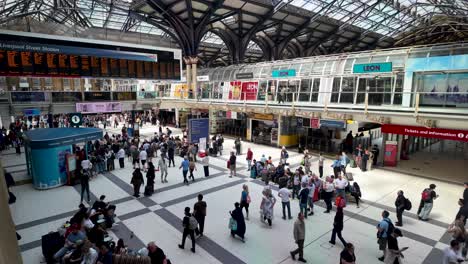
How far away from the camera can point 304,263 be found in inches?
324

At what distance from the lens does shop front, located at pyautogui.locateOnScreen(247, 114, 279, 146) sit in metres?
25.2

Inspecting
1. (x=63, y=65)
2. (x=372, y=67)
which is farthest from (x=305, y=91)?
(x=63, y=65)

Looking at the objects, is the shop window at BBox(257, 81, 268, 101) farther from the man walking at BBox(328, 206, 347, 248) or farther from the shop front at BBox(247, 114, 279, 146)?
the man walking at BBox(328, 206, 347, 248)

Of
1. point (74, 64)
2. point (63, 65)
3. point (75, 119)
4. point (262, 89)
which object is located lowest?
point (75, 119)

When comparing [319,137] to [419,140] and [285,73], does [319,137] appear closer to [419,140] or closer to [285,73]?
[285,73]

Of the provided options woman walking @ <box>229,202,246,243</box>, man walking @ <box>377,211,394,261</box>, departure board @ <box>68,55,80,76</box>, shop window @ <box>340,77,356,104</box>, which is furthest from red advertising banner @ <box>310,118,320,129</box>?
departure board @ <box>68,55,80,76</box>

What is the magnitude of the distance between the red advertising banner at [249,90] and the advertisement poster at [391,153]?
40.1ft

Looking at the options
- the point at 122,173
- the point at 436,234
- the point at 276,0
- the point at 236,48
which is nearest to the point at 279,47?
the point at 236,48

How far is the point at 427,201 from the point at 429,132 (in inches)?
222

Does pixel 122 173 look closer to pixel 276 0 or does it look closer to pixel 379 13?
pixel 276 0

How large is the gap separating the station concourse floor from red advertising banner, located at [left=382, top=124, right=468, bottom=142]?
113 inches

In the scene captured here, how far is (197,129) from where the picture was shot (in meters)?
20.4

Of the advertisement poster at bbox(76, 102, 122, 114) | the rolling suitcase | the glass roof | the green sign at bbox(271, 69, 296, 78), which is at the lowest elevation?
the rolling suitcase

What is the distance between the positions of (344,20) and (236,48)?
1879 centimetres
